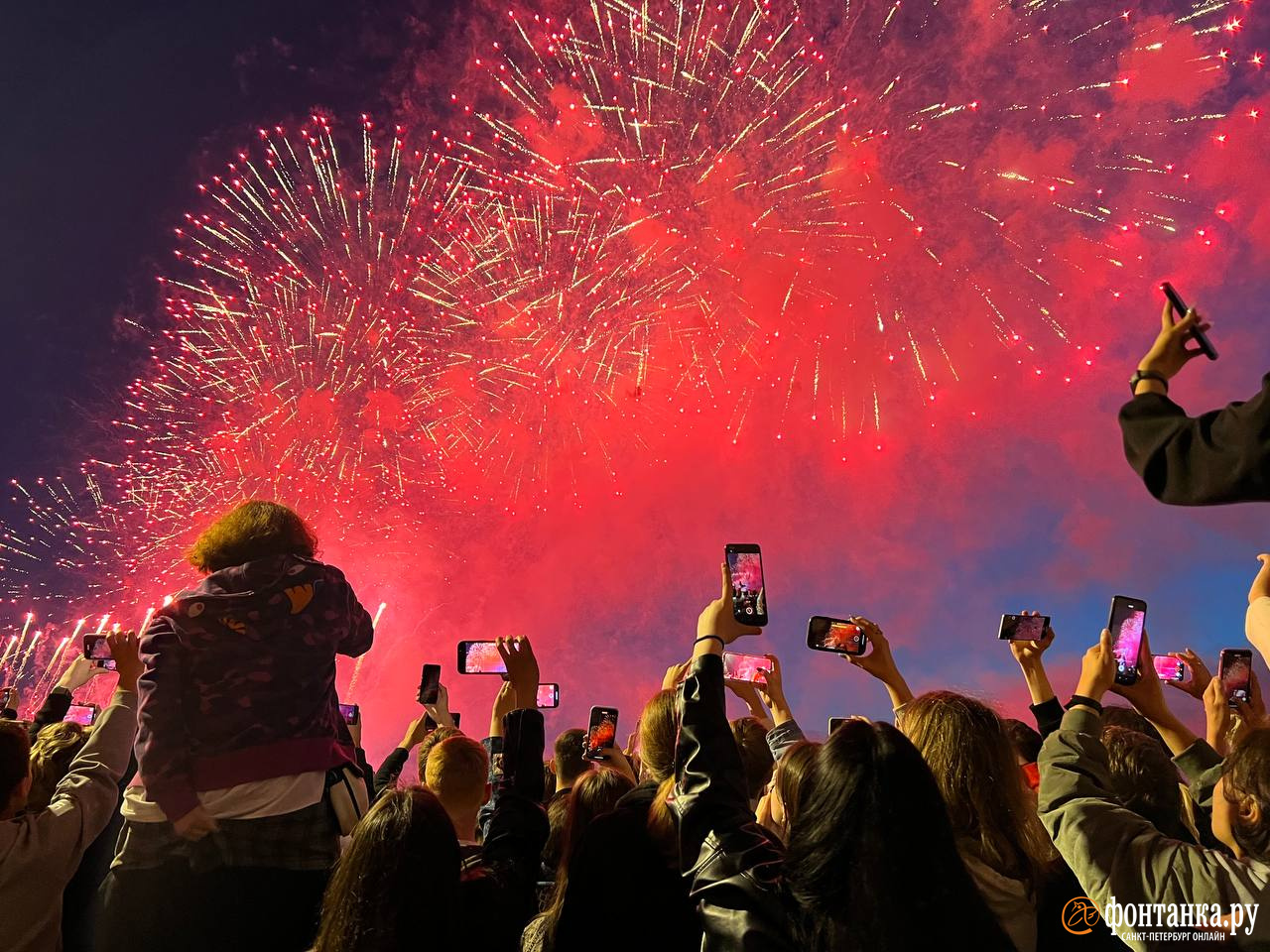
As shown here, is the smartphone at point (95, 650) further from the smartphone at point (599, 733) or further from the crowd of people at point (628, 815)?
the smartphone at point (599, 733)

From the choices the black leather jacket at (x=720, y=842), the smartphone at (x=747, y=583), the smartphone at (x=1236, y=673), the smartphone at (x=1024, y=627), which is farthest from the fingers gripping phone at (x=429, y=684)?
the smartphone at (x=1236, y=673)

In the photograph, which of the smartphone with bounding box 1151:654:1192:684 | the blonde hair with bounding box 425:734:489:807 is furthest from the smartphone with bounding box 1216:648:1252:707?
the blonde hair with bounding box 425:734:489:807

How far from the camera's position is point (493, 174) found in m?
13.4

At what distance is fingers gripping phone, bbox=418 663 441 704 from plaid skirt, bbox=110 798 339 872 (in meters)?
3.39

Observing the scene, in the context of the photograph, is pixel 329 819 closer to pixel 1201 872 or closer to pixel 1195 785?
pixel 1201 872

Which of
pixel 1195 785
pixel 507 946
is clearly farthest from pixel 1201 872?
pixel 1195 785

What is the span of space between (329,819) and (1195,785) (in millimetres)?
3336

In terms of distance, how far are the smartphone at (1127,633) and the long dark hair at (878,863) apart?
2.00 metres

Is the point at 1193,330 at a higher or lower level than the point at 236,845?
higher

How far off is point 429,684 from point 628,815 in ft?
13.7

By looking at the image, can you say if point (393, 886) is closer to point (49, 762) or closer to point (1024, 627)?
point (49, 762)

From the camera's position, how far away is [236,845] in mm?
2586

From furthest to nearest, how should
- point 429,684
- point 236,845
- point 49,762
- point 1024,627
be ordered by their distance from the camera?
point 429,684
point 1024,627
point 49,762
point 236,845

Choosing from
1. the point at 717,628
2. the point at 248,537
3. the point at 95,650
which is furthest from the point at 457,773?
the point at 95,650
